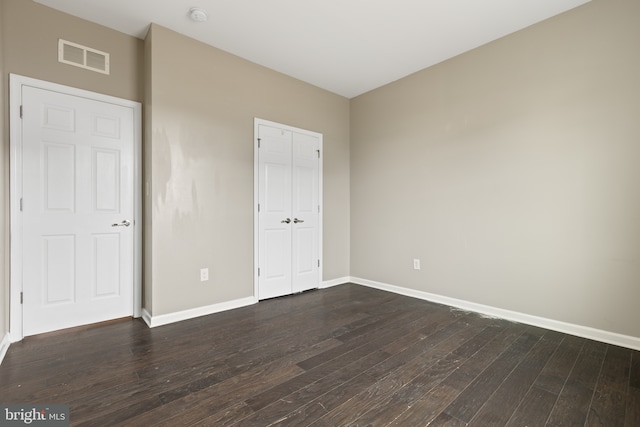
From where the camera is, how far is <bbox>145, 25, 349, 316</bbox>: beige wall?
2777 mm

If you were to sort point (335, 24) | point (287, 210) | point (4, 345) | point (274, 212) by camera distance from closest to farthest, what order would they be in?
1. point (4, 345)
2. point (335, 24)
3. point (274, 212)
4. point (287, 210)

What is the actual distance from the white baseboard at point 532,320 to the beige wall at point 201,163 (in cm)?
206

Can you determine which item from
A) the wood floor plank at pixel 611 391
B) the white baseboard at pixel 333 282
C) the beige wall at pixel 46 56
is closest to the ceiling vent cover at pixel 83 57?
the beige wall at pixel 46 56

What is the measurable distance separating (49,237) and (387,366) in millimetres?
2964

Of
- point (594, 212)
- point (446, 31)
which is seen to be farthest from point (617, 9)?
point (594, 212)

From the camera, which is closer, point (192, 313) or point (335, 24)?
point (335, 24)

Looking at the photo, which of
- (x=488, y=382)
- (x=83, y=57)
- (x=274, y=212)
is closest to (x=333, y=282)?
(x=274, y=212)

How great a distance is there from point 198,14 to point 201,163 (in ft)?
4.35

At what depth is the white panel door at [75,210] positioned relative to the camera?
8.05 feet

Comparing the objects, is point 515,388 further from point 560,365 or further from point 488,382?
point 560,365

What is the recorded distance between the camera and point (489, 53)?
3020mm

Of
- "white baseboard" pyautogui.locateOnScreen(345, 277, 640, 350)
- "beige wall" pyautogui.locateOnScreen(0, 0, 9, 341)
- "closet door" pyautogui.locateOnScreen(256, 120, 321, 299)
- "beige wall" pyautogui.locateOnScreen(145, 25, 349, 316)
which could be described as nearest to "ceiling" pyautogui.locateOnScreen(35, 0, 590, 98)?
"beige wall" pyautogui.locateOnScreen(145, 25, 349, 316)

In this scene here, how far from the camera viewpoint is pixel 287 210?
3773 millimetres

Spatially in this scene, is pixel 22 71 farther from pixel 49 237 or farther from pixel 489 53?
pixel 489 53
